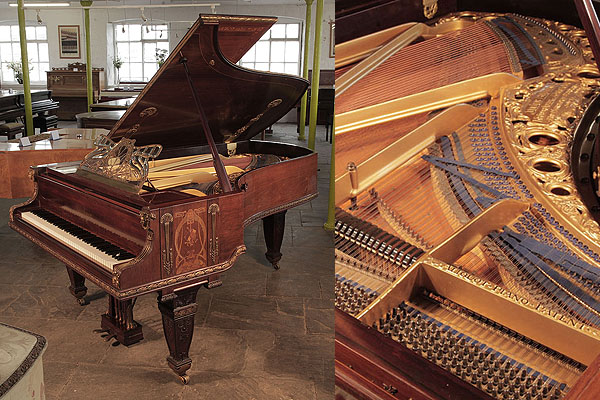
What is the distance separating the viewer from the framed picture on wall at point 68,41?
47.5 feet

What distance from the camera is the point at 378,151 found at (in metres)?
1.47

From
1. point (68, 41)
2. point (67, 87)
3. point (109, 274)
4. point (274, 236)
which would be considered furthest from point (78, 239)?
point (68, 41)

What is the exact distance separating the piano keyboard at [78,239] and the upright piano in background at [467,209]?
4.36ft

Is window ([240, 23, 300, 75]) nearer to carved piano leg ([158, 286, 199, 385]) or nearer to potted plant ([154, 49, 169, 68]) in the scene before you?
potted plant ([154, 49, 169, 68])

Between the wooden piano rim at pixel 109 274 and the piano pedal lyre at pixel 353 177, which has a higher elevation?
the piano pedal lyre at pixel 353 177

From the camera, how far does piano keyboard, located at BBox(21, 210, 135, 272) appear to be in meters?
2.39

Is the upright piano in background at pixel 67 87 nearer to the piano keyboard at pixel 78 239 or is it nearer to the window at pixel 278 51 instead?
the window at pixel 278 51

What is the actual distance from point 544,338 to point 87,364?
2284 mm

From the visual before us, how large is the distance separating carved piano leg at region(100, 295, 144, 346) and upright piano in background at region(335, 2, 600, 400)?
1.82 metres

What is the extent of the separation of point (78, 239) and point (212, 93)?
121 centimetres

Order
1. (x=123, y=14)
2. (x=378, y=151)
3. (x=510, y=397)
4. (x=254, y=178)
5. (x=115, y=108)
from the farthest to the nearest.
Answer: (x=123, y=14), (x=115, y=108), (x=254, y=178), (x=378, y=151), (x=510, y=397)

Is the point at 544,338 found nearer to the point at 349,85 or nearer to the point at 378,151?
the point at 378,151

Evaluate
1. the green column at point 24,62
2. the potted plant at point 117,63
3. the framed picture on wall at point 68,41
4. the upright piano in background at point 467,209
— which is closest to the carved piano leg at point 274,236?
the upright piano in background at point 467,209

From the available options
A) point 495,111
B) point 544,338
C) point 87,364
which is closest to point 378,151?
point 495,111
